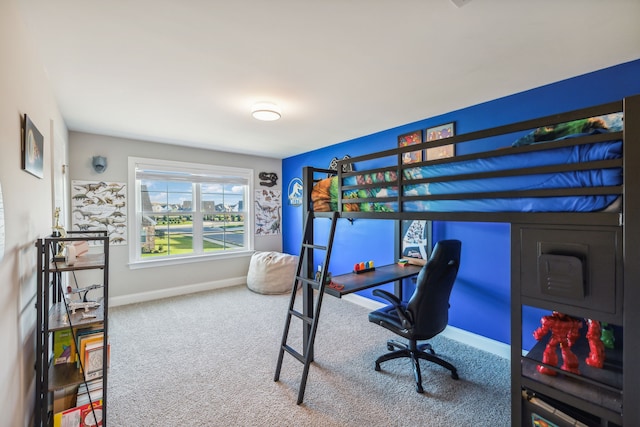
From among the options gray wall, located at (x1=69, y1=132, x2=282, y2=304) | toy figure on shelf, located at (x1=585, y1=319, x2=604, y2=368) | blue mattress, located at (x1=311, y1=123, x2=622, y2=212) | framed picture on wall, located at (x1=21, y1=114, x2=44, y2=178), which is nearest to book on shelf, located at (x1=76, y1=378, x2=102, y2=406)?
framed picture on wall, located at (x1=21, y1=114, x2=44, y2=178)

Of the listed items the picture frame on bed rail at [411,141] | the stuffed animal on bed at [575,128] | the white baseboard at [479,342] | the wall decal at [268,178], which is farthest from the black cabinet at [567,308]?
the wall decal at [268,178]

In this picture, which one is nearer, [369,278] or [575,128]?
[575,128]

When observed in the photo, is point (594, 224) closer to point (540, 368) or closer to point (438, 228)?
point (540, 368)

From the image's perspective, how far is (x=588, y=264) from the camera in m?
1.11

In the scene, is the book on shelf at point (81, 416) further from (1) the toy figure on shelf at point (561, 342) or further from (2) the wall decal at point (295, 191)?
(2) the wall decal at point (295, 191)

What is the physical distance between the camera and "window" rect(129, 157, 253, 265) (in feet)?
13.3

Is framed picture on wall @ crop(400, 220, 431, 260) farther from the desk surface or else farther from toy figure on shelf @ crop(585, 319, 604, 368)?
toy figure on shelf @ crop(585, 319, 604, 368)

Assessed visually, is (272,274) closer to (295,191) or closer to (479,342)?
(295,191)

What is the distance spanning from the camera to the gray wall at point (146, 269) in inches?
142

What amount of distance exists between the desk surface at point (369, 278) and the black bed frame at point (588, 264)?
116cm

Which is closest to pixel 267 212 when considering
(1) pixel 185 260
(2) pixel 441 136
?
(1) pixel 185 260

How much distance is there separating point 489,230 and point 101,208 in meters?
4.68

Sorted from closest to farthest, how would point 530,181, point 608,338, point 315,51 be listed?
point 530,181 → point 608,338 → point 315,51

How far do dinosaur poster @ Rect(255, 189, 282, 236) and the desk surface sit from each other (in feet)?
9.22
